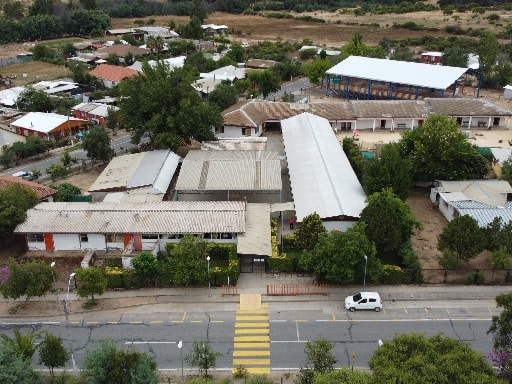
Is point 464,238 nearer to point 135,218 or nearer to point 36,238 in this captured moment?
point 135,218

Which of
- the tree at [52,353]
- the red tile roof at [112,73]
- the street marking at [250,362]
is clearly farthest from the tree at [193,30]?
the tree at [52,353]

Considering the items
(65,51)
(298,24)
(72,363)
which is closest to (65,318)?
(72,363)

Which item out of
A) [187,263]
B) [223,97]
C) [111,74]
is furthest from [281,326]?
[111,74]

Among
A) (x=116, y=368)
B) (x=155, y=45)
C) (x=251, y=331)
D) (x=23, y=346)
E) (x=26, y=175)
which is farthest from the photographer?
(x=155, y=45)

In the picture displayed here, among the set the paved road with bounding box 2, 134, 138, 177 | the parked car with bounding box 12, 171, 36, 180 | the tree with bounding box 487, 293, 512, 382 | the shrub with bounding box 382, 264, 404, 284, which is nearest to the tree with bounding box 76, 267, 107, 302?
the shrub with bounding box 382, 264, 404, 284

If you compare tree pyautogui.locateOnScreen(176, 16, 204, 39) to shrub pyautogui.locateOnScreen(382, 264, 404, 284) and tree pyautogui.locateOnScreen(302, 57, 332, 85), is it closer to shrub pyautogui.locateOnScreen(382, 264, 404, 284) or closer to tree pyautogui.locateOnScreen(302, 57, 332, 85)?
tree pyautogui.locateOnScreen(302, 57, 332, 85)

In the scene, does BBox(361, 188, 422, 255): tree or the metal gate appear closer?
BBox(361, 188, 422, 255): tree
